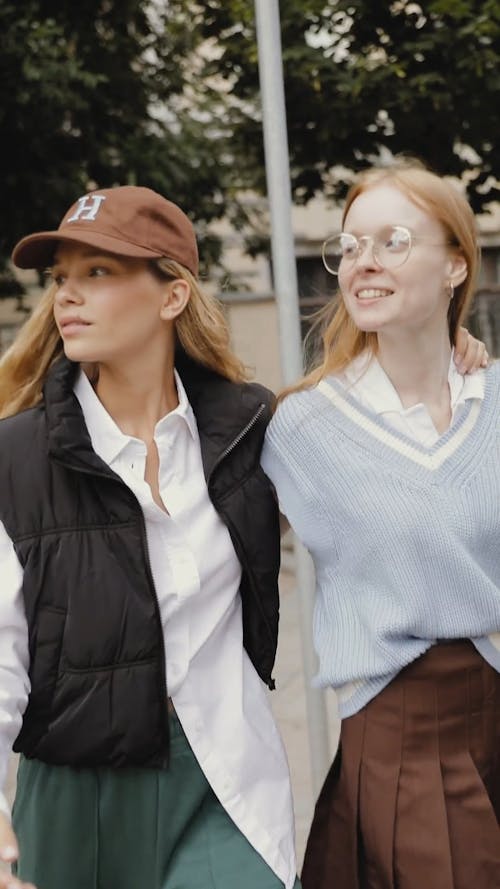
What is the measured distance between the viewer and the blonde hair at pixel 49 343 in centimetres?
225

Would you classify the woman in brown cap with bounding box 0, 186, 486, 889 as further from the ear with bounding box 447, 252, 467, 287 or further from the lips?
the ear with bounding box 447, 252, 467, 287

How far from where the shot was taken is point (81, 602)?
6.55ft

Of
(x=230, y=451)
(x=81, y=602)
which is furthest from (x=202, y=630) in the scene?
(x=230, y=451)

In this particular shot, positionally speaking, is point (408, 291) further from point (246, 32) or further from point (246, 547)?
point (246, 32)

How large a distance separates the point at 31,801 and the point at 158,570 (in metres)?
0.48

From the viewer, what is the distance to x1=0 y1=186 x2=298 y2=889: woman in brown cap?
2.00 meters

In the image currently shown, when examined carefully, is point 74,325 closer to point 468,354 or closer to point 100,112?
point 468,354

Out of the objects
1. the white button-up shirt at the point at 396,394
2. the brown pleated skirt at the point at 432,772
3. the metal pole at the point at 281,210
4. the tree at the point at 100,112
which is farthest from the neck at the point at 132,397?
the tree at the point at 100,112

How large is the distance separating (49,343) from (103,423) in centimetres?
23

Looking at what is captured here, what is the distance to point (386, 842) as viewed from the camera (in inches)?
83.3

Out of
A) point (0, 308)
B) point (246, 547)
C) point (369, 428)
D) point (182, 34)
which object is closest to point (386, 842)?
point (246, 547)

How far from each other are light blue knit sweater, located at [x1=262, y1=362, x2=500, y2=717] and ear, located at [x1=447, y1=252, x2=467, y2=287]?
0.23m

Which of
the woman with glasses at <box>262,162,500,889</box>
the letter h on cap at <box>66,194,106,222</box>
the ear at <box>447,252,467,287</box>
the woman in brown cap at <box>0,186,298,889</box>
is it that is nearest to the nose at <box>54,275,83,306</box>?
the woman in brown cap at <box>0,186,298,889</box>

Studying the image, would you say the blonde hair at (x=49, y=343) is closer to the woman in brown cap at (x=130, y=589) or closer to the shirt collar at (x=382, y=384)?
the woman in brown cap at (x=130, y=589)
